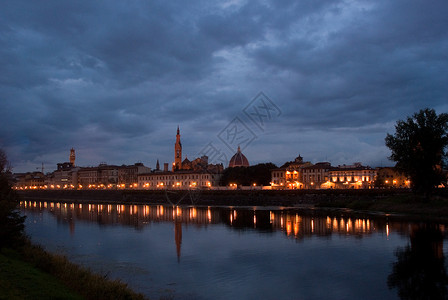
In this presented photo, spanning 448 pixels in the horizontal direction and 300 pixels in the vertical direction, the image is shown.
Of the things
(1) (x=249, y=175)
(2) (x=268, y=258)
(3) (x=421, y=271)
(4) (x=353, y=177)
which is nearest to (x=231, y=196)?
(1) (x=249, y=175)

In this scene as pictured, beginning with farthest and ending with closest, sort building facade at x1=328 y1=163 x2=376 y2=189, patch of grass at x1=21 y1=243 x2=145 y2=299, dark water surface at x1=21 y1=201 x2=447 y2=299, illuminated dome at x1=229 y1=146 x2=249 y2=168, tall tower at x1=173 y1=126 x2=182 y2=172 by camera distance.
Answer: tall tower at x1=173 y1=126 x2=182 y2=172 → illuminated dome at x1=229 y1=146 x2=249 y2=168 → building facade at x1=328 y1=163 x2=376 y2=189 → dark water surface at x1=21 y1=201 x2=447 y2=299 → patch of grass at x1=21 y1=243 x2=145 y2=299

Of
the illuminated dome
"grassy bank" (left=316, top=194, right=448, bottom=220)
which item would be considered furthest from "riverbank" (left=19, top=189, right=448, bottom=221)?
the illuminated dome

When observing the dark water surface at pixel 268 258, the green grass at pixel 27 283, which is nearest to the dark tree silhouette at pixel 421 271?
the dark water surface at pixel 268 258

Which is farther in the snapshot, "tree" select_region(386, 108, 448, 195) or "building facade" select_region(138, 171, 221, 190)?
"building facade" select_region(138, 171, 221, 190)

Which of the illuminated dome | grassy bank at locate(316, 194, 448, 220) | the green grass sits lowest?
grassy bank at locate(316, 194, 448, 220)

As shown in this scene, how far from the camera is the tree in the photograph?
50031mm

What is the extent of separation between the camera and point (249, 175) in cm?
10619

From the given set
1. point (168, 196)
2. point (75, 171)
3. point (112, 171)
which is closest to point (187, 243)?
point (168, 196)

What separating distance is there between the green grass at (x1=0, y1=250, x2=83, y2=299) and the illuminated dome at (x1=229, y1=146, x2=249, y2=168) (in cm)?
11446

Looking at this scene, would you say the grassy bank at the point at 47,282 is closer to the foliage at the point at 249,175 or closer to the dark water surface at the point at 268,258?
the dark water surface at the point at 268,258

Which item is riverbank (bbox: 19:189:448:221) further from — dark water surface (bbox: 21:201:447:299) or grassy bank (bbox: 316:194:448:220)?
dark water surface (bbox: 21:201:447:299)

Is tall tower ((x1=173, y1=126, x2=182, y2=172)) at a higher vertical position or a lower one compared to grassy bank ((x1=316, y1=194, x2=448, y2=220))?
higher

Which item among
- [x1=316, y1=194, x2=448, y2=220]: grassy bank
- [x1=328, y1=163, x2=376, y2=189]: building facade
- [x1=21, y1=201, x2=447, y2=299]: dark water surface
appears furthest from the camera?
[x1=328, y1=163, x2=376, y2=189]: building facade

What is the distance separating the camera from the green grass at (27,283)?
11711 mm
